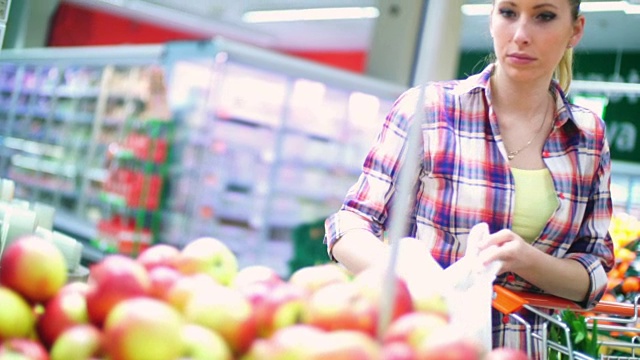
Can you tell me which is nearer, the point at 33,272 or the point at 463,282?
the point at 33,272

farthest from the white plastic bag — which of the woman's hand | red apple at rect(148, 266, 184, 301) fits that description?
red apple at rect(148, 266, 184, 301)

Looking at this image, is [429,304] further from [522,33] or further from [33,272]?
[522,33]

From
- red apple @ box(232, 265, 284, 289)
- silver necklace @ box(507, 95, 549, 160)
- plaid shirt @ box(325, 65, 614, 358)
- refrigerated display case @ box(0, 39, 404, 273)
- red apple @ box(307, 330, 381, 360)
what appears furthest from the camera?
refrigerated display case @ box(0, 39, 404, 273)

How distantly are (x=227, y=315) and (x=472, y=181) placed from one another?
37.9 inches

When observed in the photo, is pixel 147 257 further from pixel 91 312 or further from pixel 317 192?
pixel 317 192

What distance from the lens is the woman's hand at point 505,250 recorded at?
1.49m

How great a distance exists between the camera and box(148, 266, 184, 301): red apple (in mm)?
975

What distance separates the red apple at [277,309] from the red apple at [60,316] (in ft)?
0.70

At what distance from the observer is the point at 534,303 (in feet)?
5.14

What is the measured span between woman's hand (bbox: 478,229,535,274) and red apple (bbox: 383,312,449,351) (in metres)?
0.62

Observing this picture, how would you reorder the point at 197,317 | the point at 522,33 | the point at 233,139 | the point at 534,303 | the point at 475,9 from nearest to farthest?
the point at 197,317 → the point at 534,303 → the point at 522,33 → the point at 233,139 → the point at 475,9

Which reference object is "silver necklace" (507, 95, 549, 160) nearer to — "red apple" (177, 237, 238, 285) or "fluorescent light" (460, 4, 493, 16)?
"red apple" (177, 237, 238, 285)

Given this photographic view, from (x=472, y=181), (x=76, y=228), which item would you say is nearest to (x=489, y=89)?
(x=472, y=181)

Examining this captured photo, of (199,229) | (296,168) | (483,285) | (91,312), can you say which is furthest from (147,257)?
(296,168)
